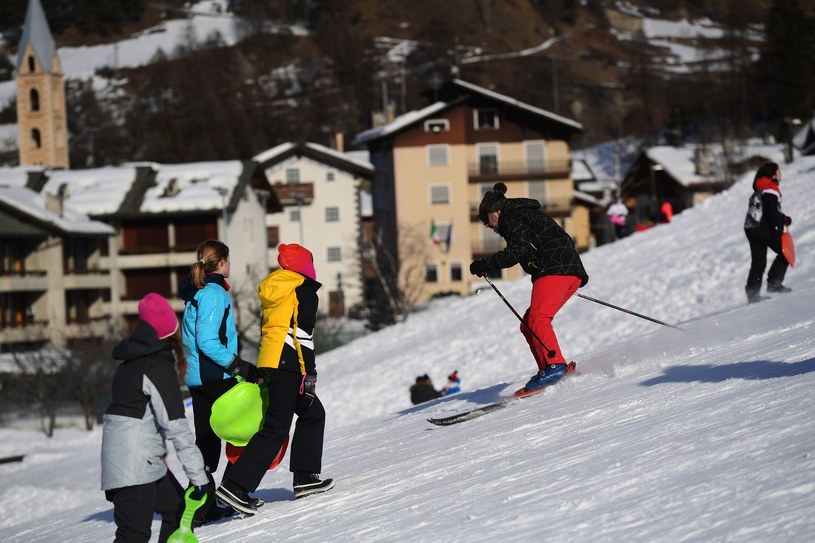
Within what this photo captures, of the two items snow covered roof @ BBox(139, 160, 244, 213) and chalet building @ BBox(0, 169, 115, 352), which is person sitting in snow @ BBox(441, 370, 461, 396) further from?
snow covered roof @ BBox(139, 160, 244, 213)

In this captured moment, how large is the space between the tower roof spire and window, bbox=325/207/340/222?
22.7 metres

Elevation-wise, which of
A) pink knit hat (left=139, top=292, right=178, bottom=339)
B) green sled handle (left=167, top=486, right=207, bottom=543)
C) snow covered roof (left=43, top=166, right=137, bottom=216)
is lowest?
snow covered roof (left=43, top=166, right=137, bottom=216)

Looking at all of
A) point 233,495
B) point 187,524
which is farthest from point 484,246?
point 187,524

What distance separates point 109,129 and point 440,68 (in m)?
54.2

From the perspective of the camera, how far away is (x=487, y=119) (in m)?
73.8

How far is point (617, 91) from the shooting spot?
174375 millimetres

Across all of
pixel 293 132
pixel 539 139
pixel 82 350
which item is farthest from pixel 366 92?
pixel 82 350

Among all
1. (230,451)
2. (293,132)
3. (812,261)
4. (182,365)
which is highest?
(182,365)

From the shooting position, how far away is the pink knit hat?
6.90 meters

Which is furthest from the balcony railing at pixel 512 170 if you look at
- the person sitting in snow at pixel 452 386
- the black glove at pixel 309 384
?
the black glove at pixel 309 384

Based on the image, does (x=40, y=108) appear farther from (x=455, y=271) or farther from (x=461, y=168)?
(x=455, y=271)

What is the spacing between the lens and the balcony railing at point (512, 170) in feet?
242

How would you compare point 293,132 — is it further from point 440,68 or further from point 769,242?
point 769,242

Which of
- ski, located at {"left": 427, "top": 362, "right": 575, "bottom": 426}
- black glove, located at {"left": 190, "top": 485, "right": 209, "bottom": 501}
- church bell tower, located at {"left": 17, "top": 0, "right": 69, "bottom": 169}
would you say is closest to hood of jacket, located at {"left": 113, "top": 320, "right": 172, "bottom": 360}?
black glove, located at {"left": 190, "top": 485, "right": 209, "bottom": 501}
